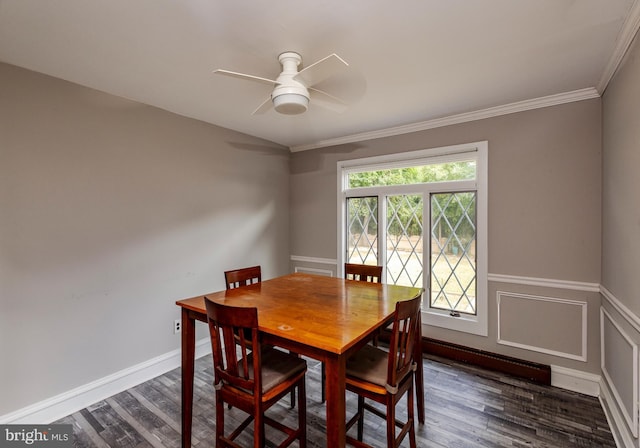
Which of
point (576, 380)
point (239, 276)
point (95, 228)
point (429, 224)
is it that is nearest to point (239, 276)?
point (239, 276)

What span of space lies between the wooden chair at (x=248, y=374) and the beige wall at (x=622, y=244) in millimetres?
1901

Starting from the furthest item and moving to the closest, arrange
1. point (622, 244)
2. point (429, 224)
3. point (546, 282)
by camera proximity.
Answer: point (429, 224), point (546, 282), point (622, 244)

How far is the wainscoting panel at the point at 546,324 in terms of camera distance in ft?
8.13

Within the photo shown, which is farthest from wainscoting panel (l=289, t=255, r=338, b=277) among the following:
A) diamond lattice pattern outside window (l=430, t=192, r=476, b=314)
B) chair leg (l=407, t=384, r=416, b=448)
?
chair leg (l=407, t=384, r=416, b=448)

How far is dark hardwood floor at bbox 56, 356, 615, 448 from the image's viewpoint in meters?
1.94

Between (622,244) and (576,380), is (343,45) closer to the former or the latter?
(622,244)

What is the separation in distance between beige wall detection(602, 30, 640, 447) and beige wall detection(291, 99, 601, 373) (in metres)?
0.12

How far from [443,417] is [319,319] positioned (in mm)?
1353

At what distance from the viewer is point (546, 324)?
8.54 feet

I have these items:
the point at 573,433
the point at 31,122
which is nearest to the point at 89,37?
the point at 31,122

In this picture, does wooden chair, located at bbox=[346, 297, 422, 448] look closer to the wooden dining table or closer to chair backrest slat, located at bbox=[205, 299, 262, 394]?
the wooden dining table

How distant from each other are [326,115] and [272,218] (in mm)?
1611

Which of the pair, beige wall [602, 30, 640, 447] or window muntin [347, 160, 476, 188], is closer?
beige wall [602, 30, 640, 447]

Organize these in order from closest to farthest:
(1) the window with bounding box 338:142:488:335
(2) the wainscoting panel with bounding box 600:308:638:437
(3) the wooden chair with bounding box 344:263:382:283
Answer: (2) the wainscoting panel with bounding box 600:308:638:437
(3) the wooden chair with bounding box 344:263:382:283
(1) the window with bounding box 338:142:488:335
